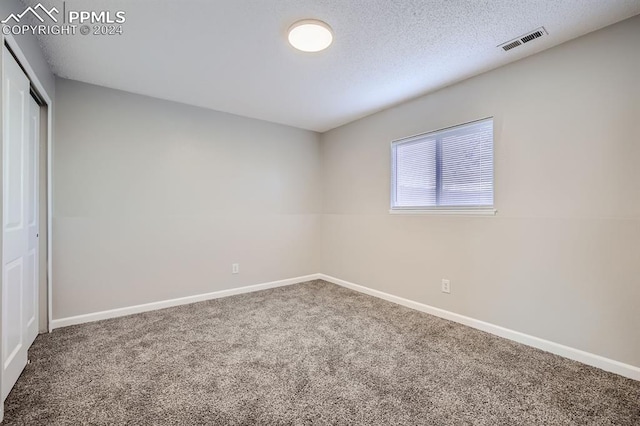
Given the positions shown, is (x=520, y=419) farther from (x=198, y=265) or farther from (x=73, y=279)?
(x=73, y=279)

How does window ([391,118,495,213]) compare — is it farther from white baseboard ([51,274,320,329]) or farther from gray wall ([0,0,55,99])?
gray wall ([0,0,55,99])

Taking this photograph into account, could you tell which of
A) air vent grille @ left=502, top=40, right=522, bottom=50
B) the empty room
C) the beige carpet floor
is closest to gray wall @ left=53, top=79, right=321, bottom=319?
the empty room

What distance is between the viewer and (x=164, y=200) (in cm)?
335

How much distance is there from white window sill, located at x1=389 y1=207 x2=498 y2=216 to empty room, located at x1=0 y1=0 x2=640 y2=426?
21 millimetres

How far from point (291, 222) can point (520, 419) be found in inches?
134

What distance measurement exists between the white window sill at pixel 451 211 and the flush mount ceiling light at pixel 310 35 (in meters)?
2.00

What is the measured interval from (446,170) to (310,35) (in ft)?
6.38

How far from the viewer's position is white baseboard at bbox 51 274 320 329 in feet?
9.19

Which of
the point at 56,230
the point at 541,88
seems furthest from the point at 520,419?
the point at 56,230

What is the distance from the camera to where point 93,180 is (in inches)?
116

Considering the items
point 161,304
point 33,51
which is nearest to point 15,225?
point 33,51

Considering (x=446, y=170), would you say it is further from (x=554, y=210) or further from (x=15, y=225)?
(x=15, y=225)

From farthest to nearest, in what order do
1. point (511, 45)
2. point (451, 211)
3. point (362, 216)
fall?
1. point (362, 216)
2. point (451, 211)
3. point (511, 45)

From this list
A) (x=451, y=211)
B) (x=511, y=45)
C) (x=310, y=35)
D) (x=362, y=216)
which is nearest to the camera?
(x=310, y=35)
